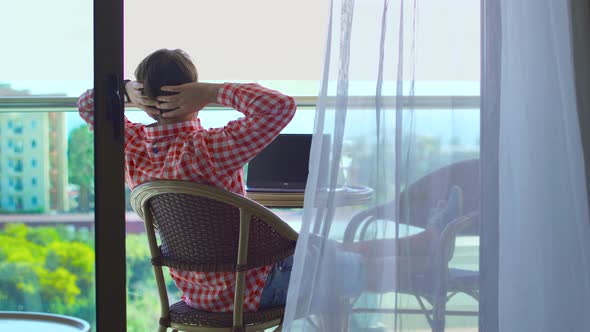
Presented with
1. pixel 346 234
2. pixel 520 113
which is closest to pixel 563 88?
pixel 520 113

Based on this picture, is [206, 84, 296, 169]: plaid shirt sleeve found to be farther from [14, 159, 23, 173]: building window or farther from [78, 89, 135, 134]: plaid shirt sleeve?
[14, 159, 23, 173]: building window

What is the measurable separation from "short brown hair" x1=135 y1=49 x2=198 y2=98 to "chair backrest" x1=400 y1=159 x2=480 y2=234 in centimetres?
82

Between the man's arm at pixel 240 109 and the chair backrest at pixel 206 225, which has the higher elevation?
the man's arm at pixel 240 109

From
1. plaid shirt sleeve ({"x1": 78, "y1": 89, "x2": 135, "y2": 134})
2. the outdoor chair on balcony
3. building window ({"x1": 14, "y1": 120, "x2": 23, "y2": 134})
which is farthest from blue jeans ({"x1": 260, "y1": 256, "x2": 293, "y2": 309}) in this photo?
building window ({"x1": 14, "y1": 120, "x2": 23, "y2": 134})

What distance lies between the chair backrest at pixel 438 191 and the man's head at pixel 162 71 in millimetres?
817

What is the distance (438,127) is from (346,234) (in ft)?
1.06

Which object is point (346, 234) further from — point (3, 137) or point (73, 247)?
point (3, 137)

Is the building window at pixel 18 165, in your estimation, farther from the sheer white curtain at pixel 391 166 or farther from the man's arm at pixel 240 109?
the sheer white curtain at pixel 391 166

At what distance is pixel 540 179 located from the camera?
1645 mm

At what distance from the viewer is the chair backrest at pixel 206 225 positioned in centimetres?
192

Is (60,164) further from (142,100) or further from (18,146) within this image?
(142,100)

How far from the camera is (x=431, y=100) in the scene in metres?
1.67

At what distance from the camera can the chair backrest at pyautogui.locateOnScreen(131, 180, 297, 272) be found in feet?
6.31

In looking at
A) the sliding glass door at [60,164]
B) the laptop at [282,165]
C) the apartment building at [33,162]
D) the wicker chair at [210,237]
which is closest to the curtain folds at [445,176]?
the wicker chair at [210,237]
